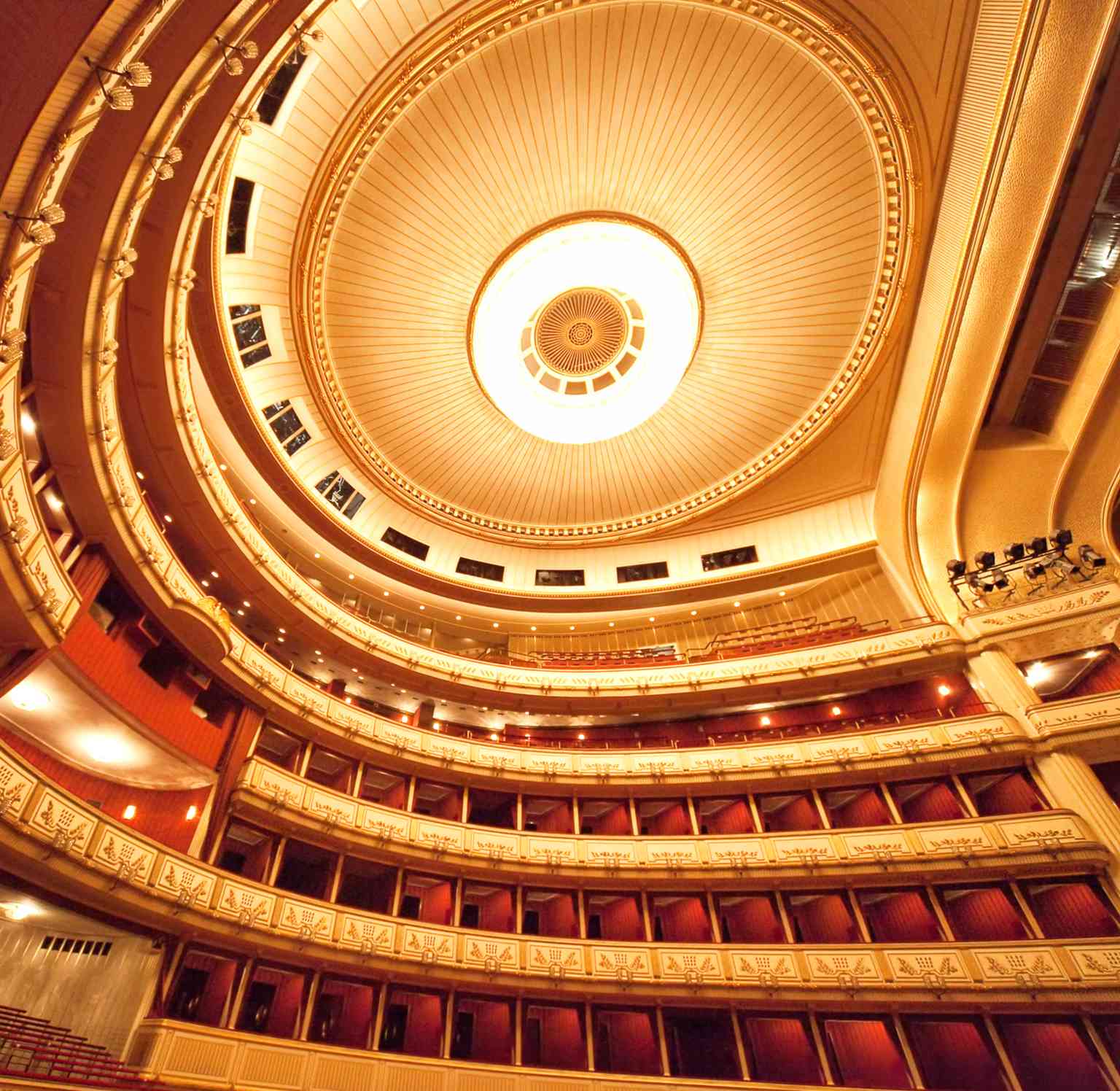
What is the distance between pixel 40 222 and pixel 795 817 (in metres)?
17.0

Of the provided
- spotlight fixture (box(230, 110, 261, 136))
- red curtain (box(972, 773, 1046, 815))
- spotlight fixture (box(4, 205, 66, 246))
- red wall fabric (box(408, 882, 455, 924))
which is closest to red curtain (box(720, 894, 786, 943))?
red curtain (box(972, 773, 1046, 815))

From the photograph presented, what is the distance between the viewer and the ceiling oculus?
651 inches

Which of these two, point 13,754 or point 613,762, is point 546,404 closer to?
point 613,762

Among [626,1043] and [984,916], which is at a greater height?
[984,916]

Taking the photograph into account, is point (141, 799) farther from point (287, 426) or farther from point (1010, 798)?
point (1010, 798)

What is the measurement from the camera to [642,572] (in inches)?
871

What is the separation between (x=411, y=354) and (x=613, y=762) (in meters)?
12.3

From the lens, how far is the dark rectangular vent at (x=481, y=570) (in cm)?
2152

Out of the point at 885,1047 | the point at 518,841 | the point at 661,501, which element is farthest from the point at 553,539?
the point at 885,1047

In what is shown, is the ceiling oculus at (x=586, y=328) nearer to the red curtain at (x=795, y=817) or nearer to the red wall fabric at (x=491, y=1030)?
the red curtain at (x=795, y=817)

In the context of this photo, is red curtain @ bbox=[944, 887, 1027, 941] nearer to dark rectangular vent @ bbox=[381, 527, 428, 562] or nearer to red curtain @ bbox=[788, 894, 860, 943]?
red curtain @ bbox=[788, 894, 860, 943]

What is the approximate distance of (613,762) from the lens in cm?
1652

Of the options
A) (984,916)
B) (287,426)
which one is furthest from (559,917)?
(287,426)

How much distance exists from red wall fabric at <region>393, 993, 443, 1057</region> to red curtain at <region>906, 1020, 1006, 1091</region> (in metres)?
8.52
